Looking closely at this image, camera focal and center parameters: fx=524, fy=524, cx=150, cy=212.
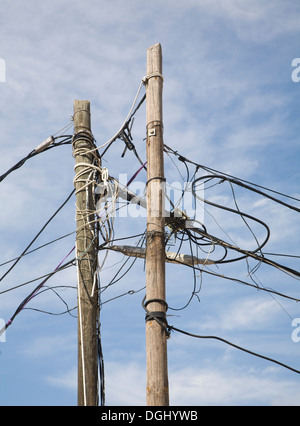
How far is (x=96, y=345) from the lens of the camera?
24.7 ft

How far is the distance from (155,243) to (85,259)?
1.23 m

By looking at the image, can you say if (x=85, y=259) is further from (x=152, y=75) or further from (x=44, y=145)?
(x=152, y=75)

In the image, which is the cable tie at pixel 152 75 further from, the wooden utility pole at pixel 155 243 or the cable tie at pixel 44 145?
the cable tie at pixel 44 145

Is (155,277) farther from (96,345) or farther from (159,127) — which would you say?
(159,127)

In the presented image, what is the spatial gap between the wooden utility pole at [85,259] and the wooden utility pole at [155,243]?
1045mm

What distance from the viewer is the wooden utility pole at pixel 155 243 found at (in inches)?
255

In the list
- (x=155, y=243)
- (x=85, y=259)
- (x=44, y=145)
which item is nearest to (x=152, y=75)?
(x=44, y=145)

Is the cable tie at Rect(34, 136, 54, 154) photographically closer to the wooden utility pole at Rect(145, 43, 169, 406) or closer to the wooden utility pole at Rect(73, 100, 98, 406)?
the wooden utility pole at Rect(73, 100, 98, 406)

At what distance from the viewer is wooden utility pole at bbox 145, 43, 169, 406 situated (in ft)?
21.3

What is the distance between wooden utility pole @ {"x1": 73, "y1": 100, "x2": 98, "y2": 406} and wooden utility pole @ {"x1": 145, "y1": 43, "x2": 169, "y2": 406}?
41.1 inches

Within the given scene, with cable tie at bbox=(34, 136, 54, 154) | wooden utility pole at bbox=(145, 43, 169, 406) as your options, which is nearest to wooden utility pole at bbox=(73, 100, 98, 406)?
cable tie at bbox=(34, 136, 54, 154)

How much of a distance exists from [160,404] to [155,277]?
63.9 inches

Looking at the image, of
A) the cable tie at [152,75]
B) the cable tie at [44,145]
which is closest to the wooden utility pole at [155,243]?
the cable tie at [152,75]
